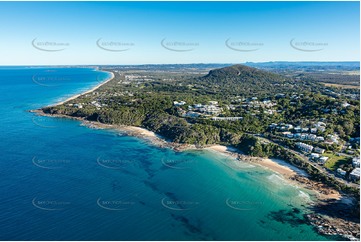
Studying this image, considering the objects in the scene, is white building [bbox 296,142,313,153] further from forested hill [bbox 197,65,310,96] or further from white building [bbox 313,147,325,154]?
forested hill [bbox 197,65,310,96]

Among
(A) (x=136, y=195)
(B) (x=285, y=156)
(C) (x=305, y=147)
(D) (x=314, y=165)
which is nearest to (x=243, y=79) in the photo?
Result: (C) (x=305, y=147)

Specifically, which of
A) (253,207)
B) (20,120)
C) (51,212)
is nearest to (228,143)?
(253,207)

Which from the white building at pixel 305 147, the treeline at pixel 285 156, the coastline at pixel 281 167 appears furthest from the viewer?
the white building at pixel 305 147

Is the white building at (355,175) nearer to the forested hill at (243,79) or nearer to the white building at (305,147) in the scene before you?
the white building at (305,147)

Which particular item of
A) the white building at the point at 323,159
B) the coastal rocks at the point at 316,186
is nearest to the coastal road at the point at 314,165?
the white building at the point at 323,159

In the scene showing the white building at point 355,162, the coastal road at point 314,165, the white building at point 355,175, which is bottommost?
the coastal road at point 314,165

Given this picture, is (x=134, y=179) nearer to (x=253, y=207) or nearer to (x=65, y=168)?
(x=65, y=168)

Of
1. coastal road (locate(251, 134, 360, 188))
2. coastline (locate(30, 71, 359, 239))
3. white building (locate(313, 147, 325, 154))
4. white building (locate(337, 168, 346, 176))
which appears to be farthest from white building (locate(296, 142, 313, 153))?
white building (locate(337, 168, 346, 176))

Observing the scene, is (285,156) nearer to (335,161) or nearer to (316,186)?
(335,161)
